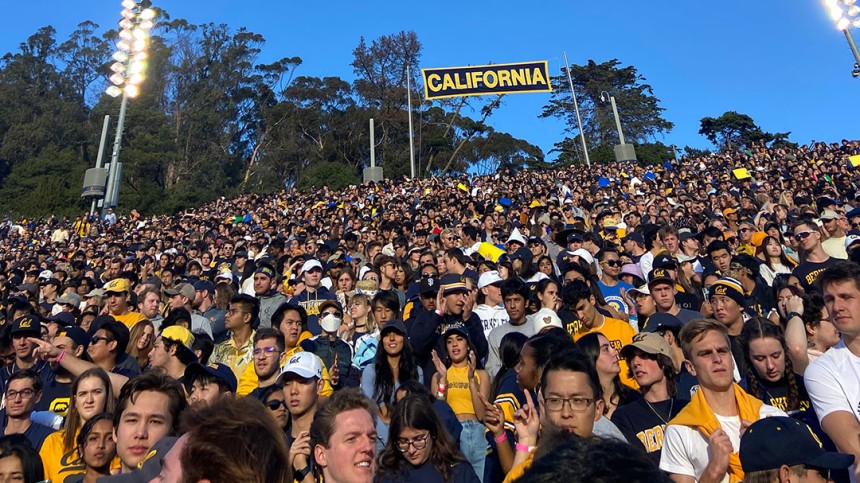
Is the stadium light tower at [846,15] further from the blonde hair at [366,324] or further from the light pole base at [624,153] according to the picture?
the blonde hair at [366,324]

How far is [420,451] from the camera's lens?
12.6 ft

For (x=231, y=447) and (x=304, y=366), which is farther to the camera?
(x=304, y=366)

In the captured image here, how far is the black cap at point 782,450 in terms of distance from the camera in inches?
99.0

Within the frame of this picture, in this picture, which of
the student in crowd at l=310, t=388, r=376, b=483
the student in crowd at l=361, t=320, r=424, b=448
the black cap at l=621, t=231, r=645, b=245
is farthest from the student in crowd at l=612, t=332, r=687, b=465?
the black cap at l=621, t=231, r=645, b=245

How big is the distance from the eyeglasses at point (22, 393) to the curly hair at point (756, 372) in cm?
521

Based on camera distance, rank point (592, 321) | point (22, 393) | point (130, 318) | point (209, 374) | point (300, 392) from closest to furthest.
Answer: point (300, 392) < point (22, 393) < point (209, 374) < point (592, 321) < point (130, 318)

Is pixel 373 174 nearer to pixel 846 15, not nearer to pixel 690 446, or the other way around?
pixel 846 15

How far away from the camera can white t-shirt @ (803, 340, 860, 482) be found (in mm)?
3088

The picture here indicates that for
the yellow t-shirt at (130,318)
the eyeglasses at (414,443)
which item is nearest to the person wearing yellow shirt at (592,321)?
the eyeglasses at (414,443)

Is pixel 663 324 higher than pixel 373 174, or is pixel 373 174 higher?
pixel 373 174

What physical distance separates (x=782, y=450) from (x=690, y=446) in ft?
2.17

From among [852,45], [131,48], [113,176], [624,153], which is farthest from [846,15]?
[113,176]

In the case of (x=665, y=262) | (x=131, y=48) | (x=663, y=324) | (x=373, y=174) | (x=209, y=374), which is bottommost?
(x=209, y=374)

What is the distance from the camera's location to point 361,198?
26.2 m
